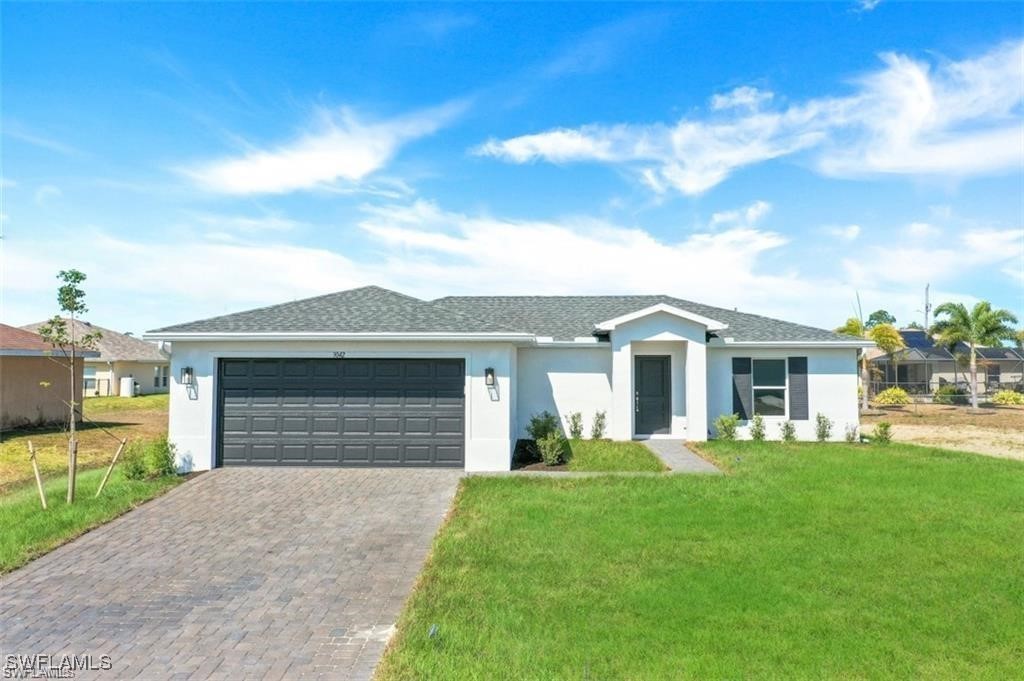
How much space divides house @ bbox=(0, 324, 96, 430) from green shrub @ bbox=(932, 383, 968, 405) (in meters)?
45.8

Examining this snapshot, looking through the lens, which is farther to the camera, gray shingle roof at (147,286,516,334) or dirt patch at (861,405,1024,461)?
dirt patch at (861,405,1024,461)

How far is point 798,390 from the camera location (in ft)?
53.9

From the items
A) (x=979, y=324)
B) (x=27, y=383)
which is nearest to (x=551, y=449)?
(x=27, y=383)

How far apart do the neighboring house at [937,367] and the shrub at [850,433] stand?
24448 millimetres

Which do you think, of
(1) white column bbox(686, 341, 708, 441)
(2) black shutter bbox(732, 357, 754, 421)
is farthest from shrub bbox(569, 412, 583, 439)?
(2) black shutter bbox(732, 357, 754, 421)

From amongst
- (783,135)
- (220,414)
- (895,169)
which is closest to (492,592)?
(220,414)

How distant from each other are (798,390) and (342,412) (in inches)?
504

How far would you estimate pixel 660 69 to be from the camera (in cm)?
1416

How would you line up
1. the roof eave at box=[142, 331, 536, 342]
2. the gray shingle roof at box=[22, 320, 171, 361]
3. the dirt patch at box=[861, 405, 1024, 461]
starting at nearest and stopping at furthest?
the roof eave at box=[142, 331, 536, 342] < the dirt patch at box=[861, 405, 1024, 461] < the gray shingle roof at box=[22, 320, 171, 361]

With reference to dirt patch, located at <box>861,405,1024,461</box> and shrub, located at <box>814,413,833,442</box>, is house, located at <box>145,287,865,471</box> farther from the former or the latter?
dirt patch, located at <box>861,405,1024,461</box>

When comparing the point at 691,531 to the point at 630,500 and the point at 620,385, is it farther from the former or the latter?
the point at 620,385

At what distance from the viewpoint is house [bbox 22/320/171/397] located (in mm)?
35594

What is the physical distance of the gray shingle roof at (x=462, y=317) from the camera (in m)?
12.3

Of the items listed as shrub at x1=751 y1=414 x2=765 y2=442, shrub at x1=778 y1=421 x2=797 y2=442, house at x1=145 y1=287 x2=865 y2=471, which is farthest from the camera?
shrub at x1=778 y1=421 x2=797 y2=442
